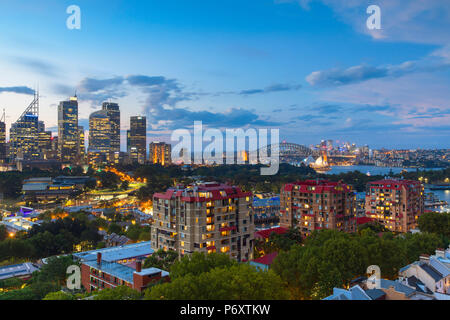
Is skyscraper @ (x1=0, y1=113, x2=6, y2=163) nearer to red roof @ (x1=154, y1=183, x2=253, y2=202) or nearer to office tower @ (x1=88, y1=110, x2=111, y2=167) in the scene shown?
office tower @ (x1=88, y1=110, x2=111, y2=167)

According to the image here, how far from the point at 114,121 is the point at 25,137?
146 feet

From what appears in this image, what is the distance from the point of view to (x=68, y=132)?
127438 mm

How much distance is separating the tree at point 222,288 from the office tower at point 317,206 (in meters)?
17.4

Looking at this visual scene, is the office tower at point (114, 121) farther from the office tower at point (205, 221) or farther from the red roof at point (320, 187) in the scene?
the office tower at point (205, 221)

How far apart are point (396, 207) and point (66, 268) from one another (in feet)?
92.2

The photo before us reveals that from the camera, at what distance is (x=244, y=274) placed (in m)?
10.2

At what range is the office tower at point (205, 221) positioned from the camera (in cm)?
1972

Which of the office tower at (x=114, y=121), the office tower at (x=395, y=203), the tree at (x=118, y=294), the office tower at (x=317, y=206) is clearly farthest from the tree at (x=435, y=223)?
the office tower at (x=114, y=121)

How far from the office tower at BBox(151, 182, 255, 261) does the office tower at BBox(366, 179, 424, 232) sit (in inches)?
671

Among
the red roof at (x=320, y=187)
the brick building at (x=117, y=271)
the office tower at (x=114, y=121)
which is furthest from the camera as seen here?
the office tower at (x=114, y=121)

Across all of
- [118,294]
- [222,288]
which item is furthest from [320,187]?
[118,294]

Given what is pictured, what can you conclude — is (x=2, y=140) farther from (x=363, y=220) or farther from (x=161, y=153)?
(x=363, y=220)

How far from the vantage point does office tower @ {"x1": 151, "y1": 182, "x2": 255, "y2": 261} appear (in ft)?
64.7
